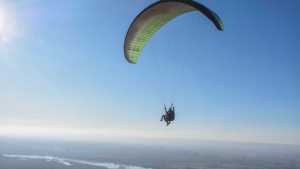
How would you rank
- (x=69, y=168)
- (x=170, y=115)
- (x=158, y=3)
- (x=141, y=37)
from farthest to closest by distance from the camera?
(x=69, y=168), (x=170, y=115), (x=141, y=37), (x=158, y=3)

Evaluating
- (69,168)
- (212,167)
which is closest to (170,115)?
(69,168)

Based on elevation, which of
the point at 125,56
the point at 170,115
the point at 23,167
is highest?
the point at 125,56

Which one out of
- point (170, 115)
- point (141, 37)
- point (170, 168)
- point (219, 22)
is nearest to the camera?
point (219, 22)

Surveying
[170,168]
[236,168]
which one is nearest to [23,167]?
A: [170,168]

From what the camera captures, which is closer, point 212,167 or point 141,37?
point 141,37

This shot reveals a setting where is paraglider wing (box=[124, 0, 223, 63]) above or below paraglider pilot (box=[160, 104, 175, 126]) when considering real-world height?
above

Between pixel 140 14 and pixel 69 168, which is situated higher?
pixel 140 14

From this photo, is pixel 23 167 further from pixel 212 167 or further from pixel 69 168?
pixel 212 167

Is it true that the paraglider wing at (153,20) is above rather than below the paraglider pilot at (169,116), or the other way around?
above
